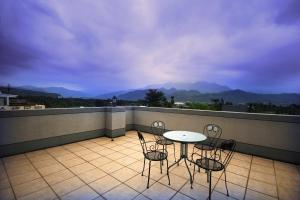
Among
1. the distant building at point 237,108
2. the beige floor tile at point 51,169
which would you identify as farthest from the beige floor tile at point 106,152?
the distant building at point 237,108

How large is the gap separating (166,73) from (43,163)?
14621mm

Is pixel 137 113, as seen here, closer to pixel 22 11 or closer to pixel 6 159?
pixel 6 159

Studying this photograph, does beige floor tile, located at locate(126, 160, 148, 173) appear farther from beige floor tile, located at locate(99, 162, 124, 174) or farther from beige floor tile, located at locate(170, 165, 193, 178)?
beige floor tile, located at locate(170, 165, 193, 178)

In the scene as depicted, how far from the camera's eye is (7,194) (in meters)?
1.92

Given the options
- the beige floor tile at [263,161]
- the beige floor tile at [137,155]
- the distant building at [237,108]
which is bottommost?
the beige floor tile at [263,161]

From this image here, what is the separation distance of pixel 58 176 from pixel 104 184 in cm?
90

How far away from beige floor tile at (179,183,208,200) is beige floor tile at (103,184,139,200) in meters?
0.71

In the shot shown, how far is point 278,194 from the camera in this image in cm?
202

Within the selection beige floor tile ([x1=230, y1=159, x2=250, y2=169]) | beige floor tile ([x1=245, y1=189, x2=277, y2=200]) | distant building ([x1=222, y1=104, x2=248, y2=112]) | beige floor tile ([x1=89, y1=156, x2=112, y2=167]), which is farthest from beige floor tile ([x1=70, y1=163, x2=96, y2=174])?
distant building ([x1=222, y1=104, x2=248, y2=112])

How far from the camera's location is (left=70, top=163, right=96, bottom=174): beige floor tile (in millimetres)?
2635

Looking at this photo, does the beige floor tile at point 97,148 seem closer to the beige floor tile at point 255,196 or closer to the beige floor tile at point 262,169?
the beige floor tile at point 255,196

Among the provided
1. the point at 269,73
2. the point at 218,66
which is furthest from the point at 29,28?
the point at 269,73

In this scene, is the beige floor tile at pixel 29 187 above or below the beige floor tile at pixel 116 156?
above

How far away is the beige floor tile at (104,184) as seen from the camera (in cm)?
208
